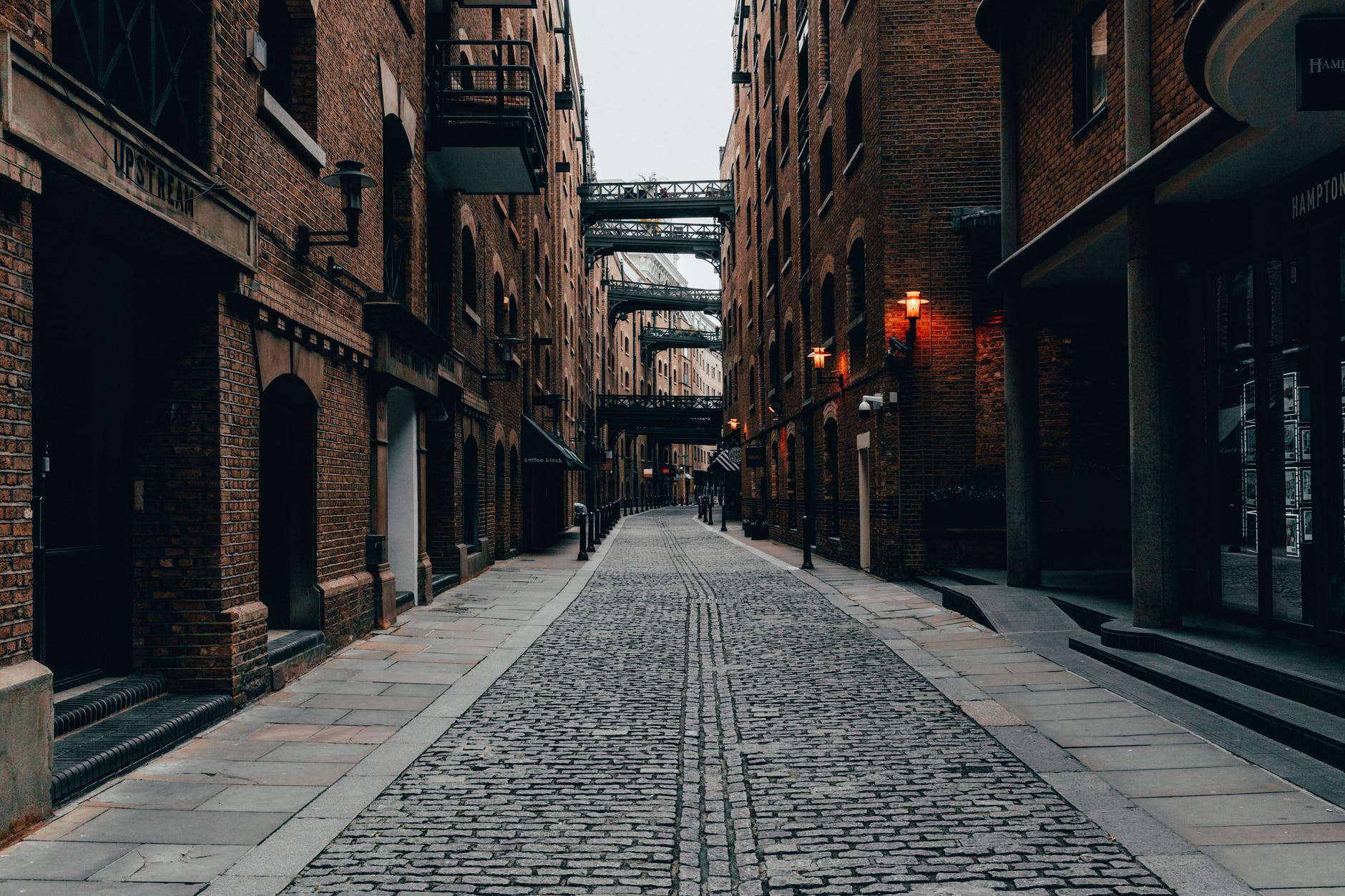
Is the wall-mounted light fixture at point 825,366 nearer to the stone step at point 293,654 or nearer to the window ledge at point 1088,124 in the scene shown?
the window ledge at point 1088,124

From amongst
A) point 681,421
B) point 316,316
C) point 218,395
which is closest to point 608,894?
point 218,395

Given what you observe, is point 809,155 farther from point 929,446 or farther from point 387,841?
point 387,841

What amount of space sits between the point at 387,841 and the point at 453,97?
1157 cm

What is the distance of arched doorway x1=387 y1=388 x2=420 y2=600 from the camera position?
12.4 metres

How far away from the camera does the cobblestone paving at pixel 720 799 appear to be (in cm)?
398

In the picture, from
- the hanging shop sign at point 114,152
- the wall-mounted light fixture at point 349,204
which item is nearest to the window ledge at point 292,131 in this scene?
the wall-mounted light fixture at point 349,204

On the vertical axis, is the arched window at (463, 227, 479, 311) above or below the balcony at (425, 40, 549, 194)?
below

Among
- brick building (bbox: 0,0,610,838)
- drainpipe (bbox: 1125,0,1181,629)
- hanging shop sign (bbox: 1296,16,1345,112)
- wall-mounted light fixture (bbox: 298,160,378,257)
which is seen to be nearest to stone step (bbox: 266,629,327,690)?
brick building (bbox: 0,0,610,838)

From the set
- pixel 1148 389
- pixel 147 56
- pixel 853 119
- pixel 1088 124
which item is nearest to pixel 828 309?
pixel 853 119

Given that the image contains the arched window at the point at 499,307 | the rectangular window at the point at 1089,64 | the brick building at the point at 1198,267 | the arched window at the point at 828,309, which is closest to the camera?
the brick building at the point at 1198,267

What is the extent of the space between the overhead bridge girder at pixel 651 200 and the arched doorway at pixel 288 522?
32109 mm

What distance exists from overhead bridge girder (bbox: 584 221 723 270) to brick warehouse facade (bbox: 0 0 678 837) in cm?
3209

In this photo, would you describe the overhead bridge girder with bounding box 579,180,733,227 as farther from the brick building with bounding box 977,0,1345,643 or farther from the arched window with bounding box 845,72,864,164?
the brick building with bounding box 977,0,1345,643

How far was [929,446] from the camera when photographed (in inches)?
569
